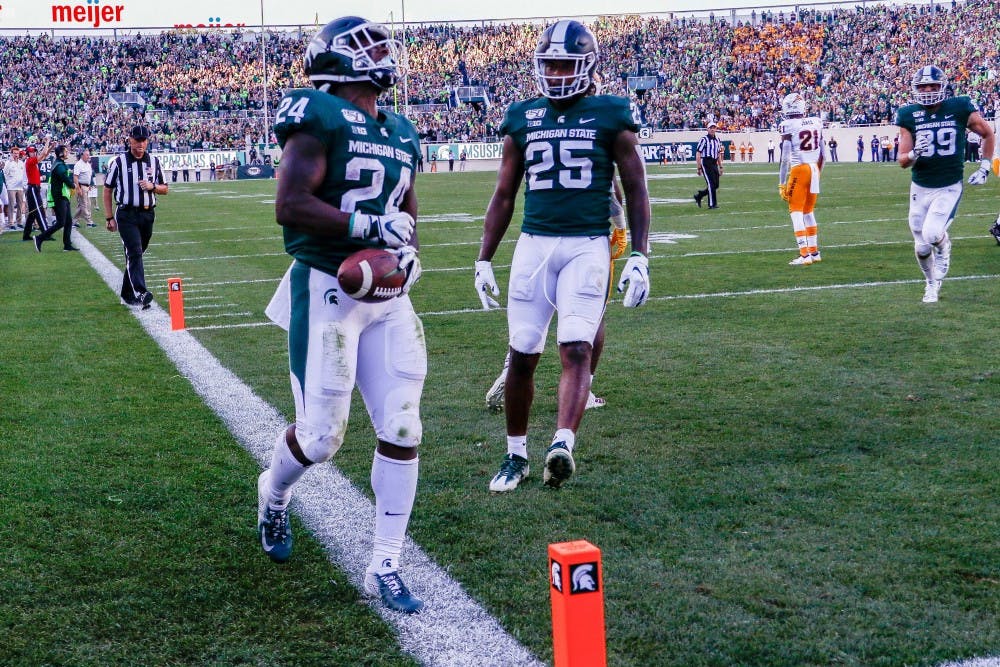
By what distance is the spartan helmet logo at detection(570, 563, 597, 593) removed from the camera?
207cm

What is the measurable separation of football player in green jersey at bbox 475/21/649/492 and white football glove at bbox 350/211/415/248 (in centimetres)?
149

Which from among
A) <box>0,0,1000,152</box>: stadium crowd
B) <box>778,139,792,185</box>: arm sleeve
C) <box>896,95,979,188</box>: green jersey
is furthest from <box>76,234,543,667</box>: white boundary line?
<box>0,0,1000,152</box>: stadium crowd

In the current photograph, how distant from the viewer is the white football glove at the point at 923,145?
30.2 feet

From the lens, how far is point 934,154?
9.20 m

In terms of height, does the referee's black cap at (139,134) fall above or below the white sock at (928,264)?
above

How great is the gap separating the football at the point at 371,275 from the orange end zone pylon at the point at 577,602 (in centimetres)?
146

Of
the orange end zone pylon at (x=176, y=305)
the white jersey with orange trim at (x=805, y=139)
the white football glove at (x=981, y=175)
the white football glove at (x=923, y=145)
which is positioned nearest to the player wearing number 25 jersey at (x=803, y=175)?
the white jersey with orange trim at (x=805, y=139)

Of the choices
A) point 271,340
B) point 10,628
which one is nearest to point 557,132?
point 10,628

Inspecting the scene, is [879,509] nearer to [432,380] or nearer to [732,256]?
[432,380]

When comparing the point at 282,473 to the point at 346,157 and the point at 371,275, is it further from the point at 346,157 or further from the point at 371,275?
the point at 346,157

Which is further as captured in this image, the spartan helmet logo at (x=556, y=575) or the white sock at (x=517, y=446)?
the white sock at (x=517, y=446)

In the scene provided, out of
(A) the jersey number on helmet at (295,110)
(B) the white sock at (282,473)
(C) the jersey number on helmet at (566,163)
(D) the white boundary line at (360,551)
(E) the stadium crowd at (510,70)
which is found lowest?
(D) the white boundary line at (360,551)

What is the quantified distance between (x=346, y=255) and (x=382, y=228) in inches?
9.1

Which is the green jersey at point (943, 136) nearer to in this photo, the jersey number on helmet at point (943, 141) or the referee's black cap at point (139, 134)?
the jersey number on helmet at point (943, 141)
